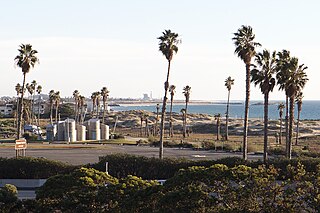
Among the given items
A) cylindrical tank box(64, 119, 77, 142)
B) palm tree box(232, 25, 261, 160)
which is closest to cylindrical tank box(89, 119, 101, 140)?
cylindrical tank box(64, 119, 77, 142)

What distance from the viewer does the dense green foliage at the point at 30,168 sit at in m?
36.0

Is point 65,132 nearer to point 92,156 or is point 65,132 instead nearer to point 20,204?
point 92,156

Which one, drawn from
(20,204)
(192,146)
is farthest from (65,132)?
(20,204)

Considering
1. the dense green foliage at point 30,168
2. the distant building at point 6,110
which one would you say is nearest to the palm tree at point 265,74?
the dense green foliage at point 30,168

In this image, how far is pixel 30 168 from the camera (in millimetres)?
36344

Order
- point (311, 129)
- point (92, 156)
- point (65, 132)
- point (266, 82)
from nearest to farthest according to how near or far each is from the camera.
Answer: point (266, 82), point (92, 156), point (65, 132), point (311, 129)

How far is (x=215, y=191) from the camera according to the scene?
19.7 metres

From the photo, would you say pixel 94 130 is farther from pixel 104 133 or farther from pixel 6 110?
pixel 6 110

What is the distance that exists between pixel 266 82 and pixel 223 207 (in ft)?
81.5

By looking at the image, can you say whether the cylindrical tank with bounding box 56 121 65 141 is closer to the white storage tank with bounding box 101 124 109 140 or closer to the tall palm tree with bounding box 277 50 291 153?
the white storage tank with bounding box 101 124 109 140

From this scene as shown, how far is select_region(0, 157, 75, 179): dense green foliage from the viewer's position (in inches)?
1417

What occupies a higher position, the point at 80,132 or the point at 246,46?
the point at 246,46

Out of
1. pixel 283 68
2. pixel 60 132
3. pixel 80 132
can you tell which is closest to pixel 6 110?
pixel 80 132

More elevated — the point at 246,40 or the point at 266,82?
the point at 246,40
